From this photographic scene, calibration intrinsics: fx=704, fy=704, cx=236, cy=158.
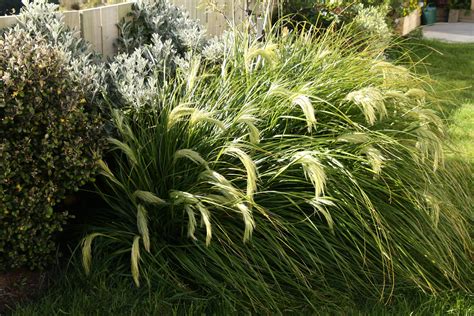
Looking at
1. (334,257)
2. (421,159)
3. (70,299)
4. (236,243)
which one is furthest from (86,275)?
(421,159)

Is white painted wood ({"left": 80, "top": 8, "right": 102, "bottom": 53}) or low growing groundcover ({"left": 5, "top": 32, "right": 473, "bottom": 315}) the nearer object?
low growing groundcover ({"left": 5, "top": 32, "right": 473, "bottom": 315})

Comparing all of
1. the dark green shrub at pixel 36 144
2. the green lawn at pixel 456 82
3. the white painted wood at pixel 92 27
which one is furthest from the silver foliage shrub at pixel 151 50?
the green lawn at pixel 456 82

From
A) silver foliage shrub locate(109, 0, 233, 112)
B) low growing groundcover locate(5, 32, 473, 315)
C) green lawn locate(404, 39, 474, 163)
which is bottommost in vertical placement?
green lawn locate(404, 39, 474, 163)

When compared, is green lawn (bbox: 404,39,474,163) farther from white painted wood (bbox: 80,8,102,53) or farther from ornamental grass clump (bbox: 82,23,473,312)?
white painted wood (bbox: 80,8,102,53)

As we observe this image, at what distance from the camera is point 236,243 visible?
3.29 m

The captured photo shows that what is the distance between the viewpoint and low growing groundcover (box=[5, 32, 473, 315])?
3.19 metres

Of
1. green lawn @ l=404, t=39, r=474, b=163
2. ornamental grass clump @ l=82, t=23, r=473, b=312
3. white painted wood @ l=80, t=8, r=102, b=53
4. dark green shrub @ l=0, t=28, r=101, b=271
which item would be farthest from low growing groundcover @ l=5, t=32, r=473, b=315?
green lawn @ l=404, t=39, r=474, b=163

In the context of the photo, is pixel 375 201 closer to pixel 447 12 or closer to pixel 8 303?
pixel 8 303

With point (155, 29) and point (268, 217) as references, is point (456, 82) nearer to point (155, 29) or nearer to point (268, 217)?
point (155, 29)

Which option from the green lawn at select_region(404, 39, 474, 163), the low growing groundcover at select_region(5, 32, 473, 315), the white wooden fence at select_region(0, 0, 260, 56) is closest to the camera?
the low growing groundcover at select_region(5, 32, 473, 315)

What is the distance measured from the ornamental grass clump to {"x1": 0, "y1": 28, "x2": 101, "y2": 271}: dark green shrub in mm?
178

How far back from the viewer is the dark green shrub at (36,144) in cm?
294

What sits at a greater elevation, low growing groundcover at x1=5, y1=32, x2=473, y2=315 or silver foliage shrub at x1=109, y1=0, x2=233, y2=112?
silver foliage shrub at x1=109, y1=0, x2=233, y2=112

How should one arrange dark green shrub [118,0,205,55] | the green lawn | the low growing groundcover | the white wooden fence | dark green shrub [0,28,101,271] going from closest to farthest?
dark green shrub [0,28,101,271] → the low growing groundcover → the white wooden fence → dark green shrub [118,0,205,55] → the green lawn
